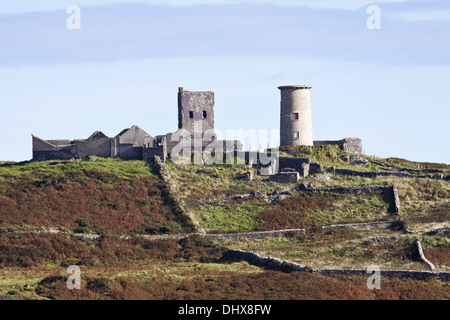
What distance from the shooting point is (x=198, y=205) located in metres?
66.2

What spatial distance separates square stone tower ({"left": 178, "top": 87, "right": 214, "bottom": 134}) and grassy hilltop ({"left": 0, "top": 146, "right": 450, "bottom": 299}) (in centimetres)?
687

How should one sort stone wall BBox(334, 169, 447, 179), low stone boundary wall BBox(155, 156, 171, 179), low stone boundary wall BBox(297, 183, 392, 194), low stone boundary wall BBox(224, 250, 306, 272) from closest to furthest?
low stone boundary wall BBox(224, 250, 306, 272), low stone boundary wall BBox(297, 183, 392, 194), low stone boundary wall BBox(155, 156, 171, 179), stone wall BBox(334, 169, 447, 179)

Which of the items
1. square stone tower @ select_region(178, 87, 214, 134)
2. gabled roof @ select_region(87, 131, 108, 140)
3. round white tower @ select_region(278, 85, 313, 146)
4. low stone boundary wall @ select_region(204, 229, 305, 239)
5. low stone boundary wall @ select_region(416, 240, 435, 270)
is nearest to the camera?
low stone boundary wall @ select_region(416, 240, 435, 270)

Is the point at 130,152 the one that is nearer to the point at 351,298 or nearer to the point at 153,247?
the point at 153,247

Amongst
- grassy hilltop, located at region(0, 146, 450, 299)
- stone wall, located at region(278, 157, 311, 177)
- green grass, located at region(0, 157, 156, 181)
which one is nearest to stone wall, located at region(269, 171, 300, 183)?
grassy hilltop, located at region(0, 146, 450, 299)

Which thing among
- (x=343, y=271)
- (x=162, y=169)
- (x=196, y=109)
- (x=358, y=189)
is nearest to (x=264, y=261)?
(x=343, y=271)

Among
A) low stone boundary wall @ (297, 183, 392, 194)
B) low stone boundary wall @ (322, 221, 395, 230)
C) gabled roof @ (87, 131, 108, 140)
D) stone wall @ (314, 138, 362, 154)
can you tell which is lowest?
low stone boundary wall @ (322, 221, 395, 230)

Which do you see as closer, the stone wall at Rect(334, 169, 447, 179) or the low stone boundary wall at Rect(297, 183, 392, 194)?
the low stone boundary wall at Rect(297, 183, 392, 194)

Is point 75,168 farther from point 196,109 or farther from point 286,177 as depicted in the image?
point 286,177

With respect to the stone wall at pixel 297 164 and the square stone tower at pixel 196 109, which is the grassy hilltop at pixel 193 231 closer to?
the stone wall at pixel 297 164

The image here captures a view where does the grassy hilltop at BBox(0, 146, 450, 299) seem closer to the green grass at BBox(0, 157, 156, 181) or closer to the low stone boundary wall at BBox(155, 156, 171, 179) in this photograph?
the green grass at BBox(0, 157, 156, 181)

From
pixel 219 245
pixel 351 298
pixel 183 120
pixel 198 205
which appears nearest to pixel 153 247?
pixel 219 245

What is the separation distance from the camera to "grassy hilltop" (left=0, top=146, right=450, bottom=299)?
4888 cm

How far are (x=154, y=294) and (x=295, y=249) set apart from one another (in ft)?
44.8
